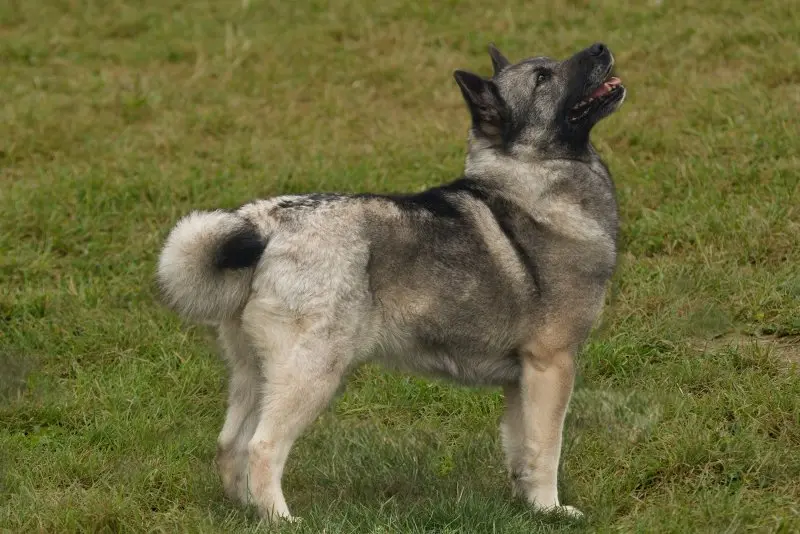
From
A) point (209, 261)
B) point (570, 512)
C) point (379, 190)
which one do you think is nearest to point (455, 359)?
point (570, 512)

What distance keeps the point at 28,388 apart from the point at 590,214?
3.33m

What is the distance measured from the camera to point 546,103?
5.54 m

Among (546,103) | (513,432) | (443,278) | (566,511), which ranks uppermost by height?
(546,103)

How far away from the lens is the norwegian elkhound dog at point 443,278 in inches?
192

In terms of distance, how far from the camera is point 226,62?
11.2 m

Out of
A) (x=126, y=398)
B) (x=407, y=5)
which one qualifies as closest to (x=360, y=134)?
(x=407, y=5)

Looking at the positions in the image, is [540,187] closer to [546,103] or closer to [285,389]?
[546,103]

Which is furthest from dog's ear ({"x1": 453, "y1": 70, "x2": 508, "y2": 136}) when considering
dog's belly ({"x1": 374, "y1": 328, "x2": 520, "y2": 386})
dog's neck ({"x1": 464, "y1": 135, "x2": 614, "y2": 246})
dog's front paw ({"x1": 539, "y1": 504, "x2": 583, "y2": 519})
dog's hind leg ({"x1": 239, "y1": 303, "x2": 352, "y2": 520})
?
dog's front paw ({"x1": 539, "y1": 504, "x2": 583, "y2": 519})

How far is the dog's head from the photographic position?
554 cm

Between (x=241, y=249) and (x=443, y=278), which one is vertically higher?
(x=241, y=249)

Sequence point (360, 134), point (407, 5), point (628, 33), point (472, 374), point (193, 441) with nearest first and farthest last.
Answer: point (472, 374) → point (193, 441) → point (360, 134) → point (628, 33) → point (407, 5)

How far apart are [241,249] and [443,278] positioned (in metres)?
0.88

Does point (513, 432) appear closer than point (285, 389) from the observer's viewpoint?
No

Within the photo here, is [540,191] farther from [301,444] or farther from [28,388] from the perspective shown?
[28,388]
